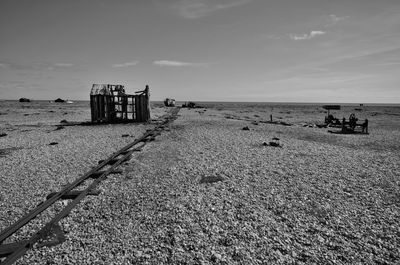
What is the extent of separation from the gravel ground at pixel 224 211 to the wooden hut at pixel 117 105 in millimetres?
17348

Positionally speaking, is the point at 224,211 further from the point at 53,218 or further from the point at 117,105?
the point at 117,105

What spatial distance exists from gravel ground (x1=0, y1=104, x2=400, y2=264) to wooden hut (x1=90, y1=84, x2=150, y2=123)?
17348mm

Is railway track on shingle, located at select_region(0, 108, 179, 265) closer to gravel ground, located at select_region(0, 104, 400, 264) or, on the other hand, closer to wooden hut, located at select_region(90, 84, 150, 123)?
gravel ground, located at select_region(0, 104, 400, 264)

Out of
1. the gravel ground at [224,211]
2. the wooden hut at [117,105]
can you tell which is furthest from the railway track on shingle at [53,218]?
the wooden hut at [117,105]

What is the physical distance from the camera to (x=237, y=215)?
7480 mm

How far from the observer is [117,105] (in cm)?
3278

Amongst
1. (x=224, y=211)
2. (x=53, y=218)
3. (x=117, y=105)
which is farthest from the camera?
(x=117, y=105)

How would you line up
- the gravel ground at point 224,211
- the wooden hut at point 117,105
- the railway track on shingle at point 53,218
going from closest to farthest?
the railway track on shingle at point 53,218
the gravel ground at point 224,211
the wooden hut at point 117,105

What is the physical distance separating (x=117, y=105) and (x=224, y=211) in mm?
28031

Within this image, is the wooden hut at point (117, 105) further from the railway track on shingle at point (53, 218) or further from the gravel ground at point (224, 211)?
the railway track on shingle at point (53, 218)

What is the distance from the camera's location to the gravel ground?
5742 mm

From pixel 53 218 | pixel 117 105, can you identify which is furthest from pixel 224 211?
pixel 117 105

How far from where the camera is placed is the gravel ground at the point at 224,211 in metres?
5.74

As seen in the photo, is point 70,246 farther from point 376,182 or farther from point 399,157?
point 399,157
